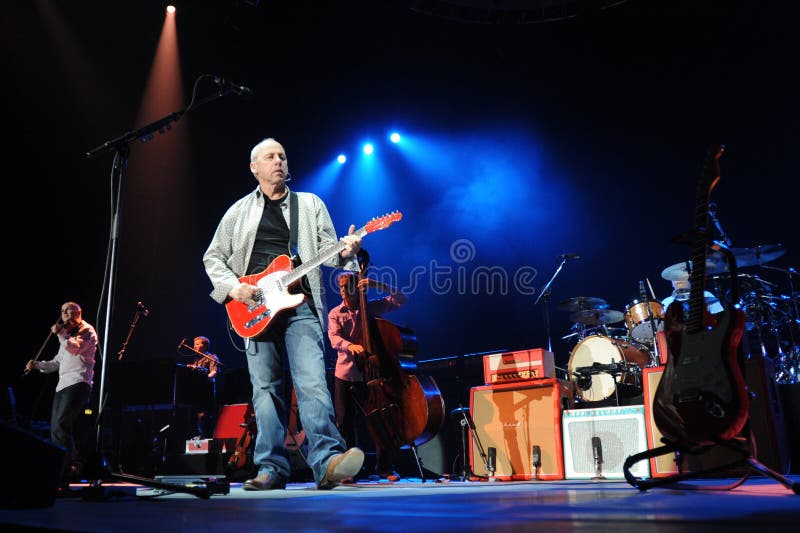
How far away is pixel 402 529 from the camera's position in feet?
4.21

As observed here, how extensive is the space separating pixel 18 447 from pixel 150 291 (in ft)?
25.6

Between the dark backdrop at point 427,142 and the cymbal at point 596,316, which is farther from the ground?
the dark backdrop at point 427,142

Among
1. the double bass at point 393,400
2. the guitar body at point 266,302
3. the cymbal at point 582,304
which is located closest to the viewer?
the guitar body at point 266,302

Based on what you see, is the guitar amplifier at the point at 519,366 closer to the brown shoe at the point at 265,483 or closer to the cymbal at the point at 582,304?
the cymbal at the point at 582,304

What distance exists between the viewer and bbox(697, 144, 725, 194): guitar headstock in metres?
3.10

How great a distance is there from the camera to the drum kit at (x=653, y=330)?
6.23 meters

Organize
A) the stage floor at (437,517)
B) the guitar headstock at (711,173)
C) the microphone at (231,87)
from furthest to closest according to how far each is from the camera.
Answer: the microphone at (231,87), the guitar headstock at (711,173), the stage floor at (437,517)

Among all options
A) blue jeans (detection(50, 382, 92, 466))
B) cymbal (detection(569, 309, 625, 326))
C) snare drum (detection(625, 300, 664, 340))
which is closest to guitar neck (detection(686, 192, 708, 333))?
snare drum (detection(625, 300, 664, 340))

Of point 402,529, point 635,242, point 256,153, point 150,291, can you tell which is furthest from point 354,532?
point 150,291

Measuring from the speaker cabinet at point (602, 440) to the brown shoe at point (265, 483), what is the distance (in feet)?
8.69

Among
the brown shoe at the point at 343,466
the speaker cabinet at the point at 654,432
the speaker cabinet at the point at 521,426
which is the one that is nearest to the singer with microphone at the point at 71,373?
the speaker cabinet at the point at 521,426

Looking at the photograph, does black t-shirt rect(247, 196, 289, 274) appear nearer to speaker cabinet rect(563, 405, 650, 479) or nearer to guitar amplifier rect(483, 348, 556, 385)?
guitar amplifier rect(483, 348, 556, 385)

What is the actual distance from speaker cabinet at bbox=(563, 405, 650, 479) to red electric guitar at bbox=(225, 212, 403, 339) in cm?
275

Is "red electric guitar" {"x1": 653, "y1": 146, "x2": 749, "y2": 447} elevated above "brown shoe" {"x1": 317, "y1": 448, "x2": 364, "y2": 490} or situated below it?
above
